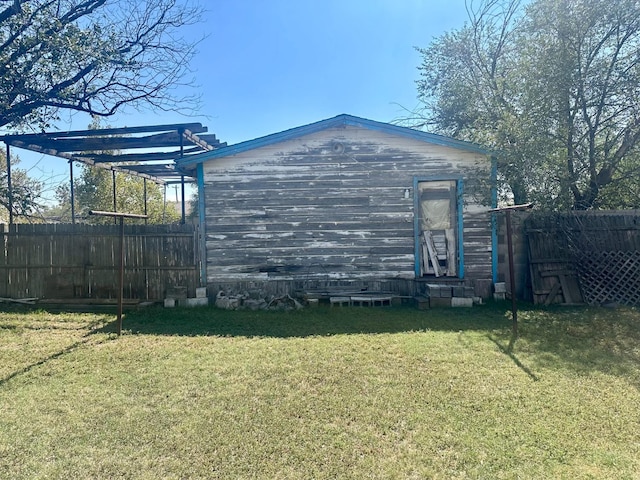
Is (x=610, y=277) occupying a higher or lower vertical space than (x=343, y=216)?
lower

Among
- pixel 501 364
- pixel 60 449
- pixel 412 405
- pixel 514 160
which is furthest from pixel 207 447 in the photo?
pixel 514 160

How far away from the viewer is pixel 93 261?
25.3 ft

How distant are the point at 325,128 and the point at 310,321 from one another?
384 cm

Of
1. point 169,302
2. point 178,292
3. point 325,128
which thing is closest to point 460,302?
point 325,128

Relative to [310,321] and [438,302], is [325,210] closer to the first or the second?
[310,321]

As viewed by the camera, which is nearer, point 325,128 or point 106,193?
point 325,128

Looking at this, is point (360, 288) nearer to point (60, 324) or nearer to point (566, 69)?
point (60, 324)

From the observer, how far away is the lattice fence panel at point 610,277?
683 cm

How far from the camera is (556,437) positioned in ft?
8.85

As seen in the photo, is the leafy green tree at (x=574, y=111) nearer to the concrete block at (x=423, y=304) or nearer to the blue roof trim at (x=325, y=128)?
the blue roof trim at (x=325, y=128)

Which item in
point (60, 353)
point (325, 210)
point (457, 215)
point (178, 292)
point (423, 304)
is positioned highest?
point (325, 210)

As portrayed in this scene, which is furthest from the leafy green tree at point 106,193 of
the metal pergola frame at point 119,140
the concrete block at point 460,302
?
the concrete block at point 460,302

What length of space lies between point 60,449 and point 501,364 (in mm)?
4116

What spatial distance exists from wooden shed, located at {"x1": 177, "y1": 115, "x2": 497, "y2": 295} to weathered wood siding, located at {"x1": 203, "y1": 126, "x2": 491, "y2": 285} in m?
0.02
